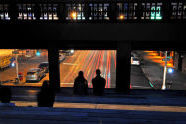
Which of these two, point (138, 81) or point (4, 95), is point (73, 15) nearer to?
point (4, 95)

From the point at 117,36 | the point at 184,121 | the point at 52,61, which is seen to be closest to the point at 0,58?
the point at 52,61

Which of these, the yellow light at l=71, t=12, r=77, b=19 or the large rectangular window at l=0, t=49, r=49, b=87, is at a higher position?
the yellow light at l=71, t=12, r=77, b=19

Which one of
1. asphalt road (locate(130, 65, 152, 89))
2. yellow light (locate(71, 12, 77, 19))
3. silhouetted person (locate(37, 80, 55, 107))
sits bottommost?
asphalt road (locate(130, 65, 152, 89))

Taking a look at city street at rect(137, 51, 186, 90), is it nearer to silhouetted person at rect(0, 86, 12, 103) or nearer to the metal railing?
the metal railing

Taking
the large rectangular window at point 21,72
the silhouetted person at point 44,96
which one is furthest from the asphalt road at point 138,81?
the silhouetted person at point 44,96

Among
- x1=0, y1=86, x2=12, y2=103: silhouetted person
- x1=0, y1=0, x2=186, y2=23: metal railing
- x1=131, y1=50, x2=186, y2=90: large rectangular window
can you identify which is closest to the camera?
x1=0, y1=86, x2=12, y2=103: silhouetted person

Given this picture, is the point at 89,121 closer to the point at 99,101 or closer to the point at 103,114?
the point at 103,114

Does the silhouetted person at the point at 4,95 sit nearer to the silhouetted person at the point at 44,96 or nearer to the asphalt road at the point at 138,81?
the silhouetted person at the point at 44,96

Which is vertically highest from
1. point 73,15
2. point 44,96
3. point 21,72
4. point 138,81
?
point 73,15

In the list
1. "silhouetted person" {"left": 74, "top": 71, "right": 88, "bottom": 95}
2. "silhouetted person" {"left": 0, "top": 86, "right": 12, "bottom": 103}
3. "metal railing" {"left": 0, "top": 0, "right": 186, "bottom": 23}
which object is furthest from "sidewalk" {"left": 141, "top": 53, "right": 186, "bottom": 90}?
"silhouetted person" {"left": 0, "top": 86, "right": 12, "bottom": 103}

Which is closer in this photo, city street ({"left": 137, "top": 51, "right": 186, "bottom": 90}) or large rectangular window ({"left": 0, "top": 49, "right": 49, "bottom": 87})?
city street ({"left": 137, "top": 51, "right": 186, "bottom": 90})

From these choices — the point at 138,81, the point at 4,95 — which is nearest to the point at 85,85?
the point at 4,95

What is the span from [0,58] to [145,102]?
2667 cm

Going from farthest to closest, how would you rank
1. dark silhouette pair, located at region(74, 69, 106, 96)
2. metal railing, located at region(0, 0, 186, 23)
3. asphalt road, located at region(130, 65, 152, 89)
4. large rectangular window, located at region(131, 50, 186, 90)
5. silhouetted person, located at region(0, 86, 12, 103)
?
1. asphalt road, located at region(130, 65, 152, 89)
2. large rectangular window, located at region(131, 50, 186, 90)
3. metal railing, located at region(0, 0, 186, 23)
4. dark silhouette pair, located at region(74, 69, 106, 96)
5. silhouetted person, located at region(0, 86, 12, 103)
